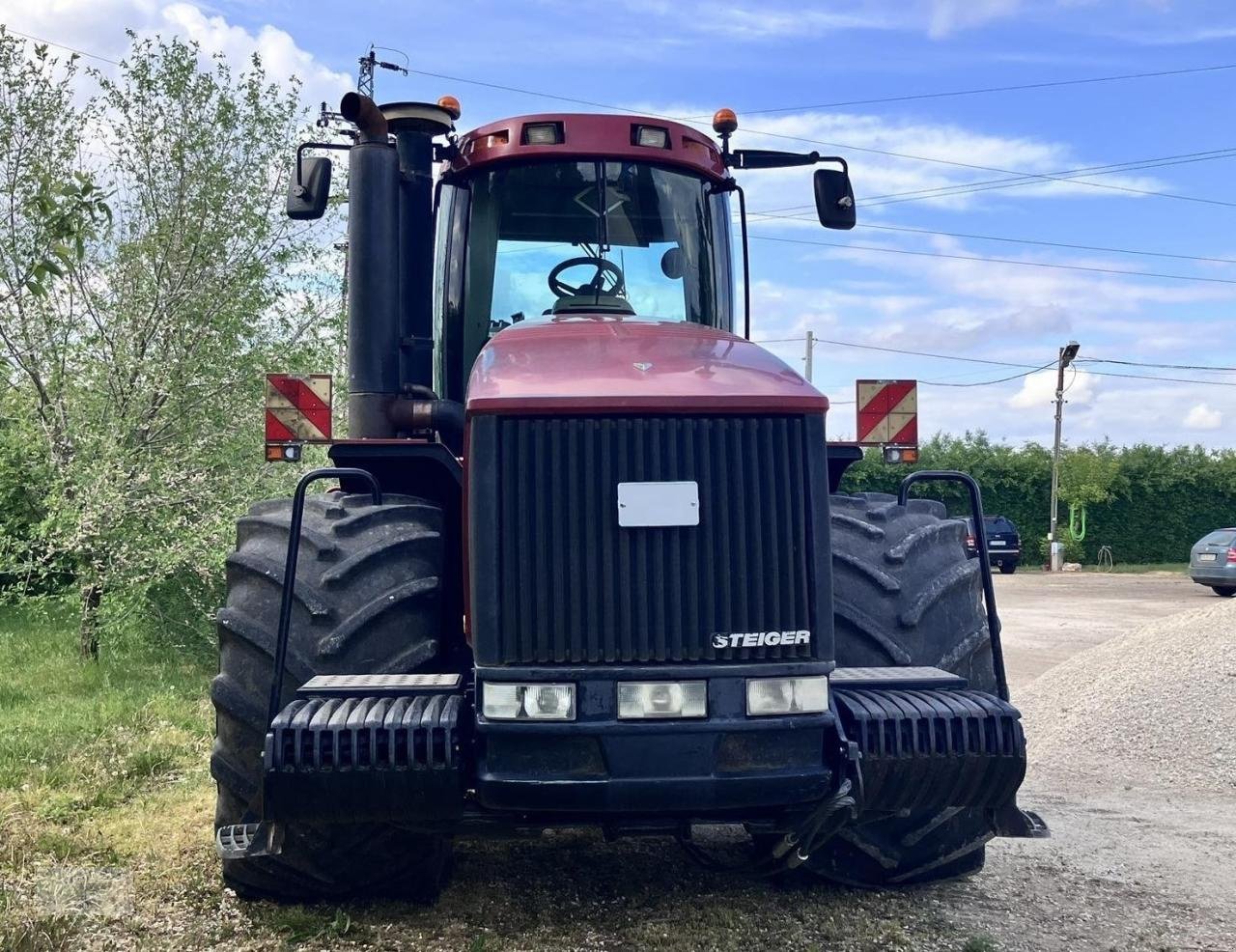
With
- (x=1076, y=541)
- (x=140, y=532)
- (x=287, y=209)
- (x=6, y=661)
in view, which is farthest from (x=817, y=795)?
(x=1076, y=541)

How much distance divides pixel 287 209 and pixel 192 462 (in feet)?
16.9

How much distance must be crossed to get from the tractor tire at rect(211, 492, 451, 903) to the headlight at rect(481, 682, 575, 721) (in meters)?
0.58

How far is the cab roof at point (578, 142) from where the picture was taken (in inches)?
176

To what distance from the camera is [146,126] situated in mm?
10219

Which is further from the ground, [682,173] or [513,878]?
[682,173]

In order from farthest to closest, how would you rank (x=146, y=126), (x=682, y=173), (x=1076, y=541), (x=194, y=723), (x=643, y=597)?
1. (x=1076, y=541)
2. (x=146, y=126)
3. (x=194, y=723)
4. (x=682, y=173)
5. (x=643, y=597)

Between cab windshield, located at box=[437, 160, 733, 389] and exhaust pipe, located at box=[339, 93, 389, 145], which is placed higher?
exhaust pipe, located at box=[339, 93, 389, 145]

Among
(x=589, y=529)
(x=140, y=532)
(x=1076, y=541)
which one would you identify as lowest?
(x=1076, y=541)

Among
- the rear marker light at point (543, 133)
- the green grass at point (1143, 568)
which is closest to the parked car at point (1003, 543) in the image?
the green grass at point (1143, 568)

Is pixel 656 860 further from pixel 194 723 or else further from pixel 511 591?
pixel 194 723

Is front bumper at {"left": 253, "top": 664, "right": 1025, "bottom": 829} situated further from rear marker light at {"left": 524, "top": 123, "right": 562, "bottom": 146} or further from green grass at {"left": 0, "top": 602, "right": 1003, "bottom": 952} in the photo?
rear marker light at {"left": 524, "top": 123, "right": 562, "bottom": 146}

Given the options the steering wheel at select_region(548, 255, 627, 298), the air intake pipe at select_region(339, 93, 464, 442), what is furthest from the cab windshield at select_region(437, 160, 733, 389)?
the air intake pipe at select_region(339, 93, 464, 442)

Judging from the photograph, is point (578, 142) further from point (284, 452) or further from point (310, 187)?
point (284, 452)

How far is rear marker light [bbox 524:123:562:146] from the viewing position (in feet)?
14.7
